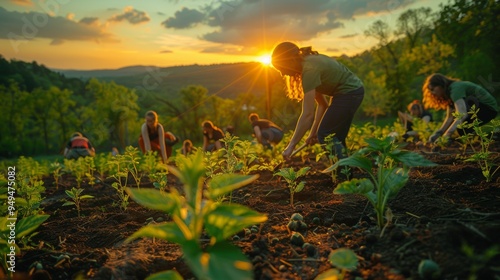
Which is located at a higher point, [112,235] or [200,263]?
[200,263]

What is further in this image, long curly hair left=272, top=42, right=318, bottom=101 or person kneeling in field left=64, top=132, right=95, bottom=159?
person kneeling in field left=64, top=132, right=95, bottom=159

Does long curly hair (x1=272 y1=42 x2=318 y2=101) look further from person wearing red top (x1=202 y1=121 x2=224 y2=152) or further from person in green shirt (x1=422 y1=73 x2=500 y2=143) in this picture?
person wearing red top (x1=202 y1=121 x2=224 y2=152)

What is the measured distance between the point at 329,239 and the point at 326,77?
2.62m

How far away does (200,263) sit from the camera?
1.25 metres

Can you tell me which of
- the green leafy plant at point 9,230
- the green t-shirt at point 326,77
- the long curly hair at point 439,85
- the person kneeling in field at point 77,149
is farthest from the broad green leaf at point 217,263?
the person kneeling in field at point 77,149

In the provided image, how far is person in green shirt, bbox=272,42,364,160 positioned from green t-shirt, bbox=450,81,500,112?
2008mm

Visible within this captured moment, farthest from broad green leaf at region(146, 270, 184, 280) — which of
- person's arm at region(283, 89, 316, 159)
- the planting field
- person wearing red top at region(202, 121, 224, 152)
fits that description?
person wearing red top at region(202, 121, 224, 152)

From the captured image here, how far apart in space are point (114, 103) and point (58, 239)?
39.1 meters

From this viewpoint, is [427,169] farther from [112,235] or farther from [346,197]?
[112,235]

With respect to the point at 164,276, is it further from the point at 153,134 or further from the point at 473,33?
the point at 473,33

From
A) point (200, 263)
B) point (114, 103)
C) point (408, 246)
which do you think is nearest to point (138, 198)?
point (200, 263)

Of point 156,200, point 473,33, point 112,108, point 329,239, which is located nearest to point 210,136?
point 329,239

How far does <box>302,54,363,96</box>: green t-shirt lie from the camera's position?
4.17 m

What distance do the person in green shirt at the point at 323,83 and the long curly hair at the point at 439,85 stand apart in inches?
79.9
